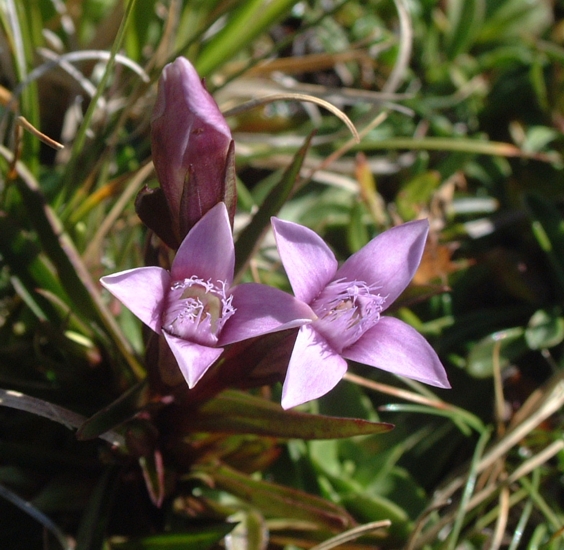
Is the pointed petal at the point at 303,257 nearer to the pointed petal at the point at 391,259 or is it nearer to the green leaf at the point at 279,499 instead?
the pointed petal at the point at 391,259

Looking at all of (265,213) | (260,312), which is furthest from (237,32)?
(260,312)

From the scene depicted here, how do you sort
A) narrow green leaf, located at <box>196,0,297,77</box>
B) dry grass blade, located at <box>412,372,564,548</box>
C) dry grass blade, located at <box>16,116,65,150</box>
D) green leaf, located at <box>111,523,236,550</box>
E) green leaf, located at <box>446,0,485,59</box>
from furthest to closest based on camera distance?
green leaf, located at <box>446,0,485,59</box> → narrow green leaf, located at <box>196,0,297,77</box> → dry grass blade, located at <box>412,372,564,548</box> → green leaf, located at <box>111,523,236,550</box> → dry grass blade, located at <box>16,116,65,150</box>

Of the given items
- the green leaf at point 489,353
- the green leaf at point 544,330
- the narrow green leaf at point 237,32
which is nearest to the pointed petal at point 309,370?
the green leaf at point 489,353

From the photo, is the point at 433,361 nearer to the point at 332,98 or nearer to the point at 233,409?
the point at 233,409

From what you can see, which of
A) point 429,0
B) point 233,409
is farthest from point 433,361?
point 429,0

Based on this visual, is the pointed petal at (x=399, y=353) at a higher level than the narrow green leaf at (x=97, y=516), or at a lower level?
higher

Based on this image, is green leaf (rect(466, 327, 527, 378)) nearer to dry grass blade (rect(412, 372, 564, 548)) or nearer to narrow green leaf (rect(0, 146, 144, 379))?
dry grass blade (rect(412, 372, 564, 548))

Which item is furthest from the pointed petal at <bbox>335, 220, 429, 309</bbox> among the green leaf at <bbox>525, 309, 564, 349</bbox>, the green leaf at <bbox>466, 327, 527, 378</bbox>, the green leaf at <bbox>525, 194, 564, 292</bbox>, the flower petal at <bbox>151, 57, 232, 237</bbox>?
the green leaf at <bbox>525, 194, 564, 292</bbox>
